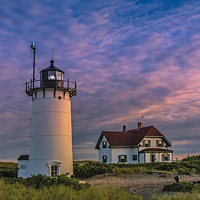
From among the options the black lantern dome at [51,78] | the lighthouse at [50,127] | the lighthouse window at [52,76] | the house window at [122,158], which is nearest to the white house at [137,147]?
the house window at [122,158]

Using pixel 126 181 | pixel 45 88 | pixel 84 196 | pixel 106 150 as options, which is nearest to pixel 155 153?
pixel 106 150

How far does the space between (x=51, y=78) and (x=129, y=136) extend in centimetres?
2146

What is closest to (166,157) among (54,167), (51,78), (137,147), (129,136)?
(137,147)

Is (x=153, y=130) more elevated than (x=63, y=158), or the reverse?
(x=153, y=130)

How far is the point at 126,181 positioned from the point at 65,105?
28.2 feet

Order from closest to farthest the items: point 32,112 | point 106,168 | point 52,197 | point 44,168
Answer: point 52,197 < point 44,168 < point 32,112 < point 106,168

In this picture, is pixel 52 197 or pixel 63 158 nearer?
pixel 52 197

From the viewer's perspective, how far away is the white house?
1470 inches

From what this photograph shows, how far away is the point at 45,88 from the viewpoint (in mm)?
22594

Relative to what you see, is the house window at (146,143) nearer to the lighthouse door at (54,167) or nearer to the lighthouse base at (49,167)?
the lighthouse base at (49,167)

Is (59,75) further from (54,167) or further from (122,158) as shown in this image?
(122,158)

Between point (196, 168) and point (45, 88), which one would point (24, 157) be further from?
point (196, 168)

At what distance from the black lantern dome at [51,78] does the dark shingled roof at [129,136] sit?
18049 mm

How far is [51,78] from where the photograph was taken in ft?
75.1
